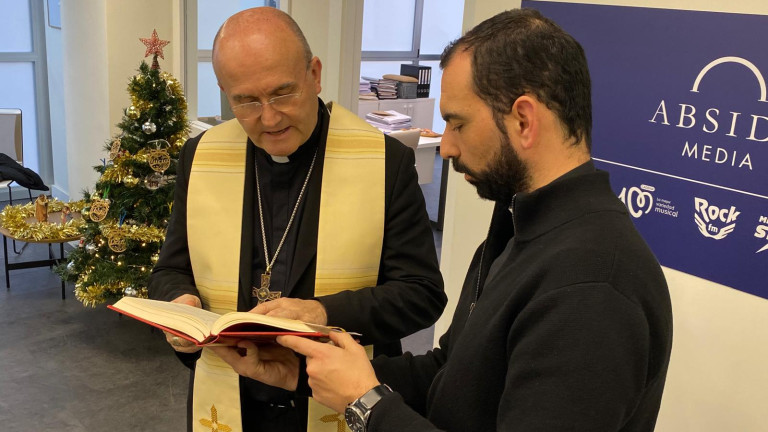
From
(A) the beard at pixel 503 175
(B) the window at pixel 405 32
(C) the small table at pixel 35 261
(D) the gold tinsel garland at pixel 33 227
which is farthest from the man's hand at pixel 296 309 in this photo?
(B) the window at pixel 405 32

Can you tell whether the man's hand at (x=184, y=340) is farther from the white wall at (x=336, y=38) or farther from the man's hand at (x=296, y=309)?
the white wall at (x=336, y=38)

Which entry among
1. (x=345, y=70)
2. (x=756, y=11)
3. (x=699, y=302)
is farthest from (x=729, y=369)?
(x=345, y=70)

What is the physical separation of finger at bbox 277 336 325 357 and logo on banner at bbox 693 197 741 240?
1.64m

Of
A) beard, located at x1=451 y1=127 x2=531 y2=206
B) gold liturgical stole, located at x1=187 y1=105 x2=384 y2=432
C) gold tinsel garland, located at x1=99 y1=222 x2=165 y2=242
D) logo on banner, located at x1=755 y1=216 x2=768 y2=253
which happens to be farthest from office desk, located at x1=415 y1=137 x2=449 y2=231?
beard, located at x1=451 y1=127 x2=531 y2=206

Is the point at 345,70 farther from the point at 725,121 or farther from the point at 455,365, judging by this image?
the point at 455,365

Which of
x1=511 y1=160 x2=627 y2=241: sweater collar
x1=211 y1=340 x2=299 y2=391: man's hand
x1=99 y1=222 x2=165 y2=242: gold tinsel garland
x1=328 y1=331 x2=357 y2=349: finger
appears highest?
x1=511 y1=160 x2=627 y2=241: sweater collar

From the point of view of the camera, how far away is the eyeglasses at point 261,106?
1.65 m

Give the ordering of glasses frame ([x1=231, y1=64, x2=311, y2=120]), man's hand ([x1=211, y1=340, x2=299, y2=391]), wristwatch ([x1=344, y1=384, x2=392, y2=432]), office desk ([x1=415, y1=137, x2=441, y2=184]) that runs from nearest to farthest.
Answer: wristwatch ([x1=344, y1=384, x2=392, y2=432]), man's hand ([x1=211, y1=340, x2=299, y2=391]), glasses frame ([x1=231, y1=64, x2=311, y2=120]), office desk ([x1=415, y1=137, x2=441, y2=184])

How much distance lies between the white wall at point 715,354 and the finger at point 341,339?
1.63 metres

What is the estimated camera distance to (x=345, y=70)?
4105 millimetres

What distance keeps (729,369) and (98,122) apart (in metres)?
4.37

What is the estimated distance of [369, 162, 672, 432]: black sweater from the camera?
2.94ft

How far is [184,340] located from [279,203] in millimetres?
467

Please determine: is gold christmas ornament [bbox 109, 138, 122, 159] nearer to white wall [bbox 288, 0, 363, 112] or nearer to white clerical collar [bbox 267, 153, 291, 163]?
white wall [bbox 288, 0, 363, 112]
